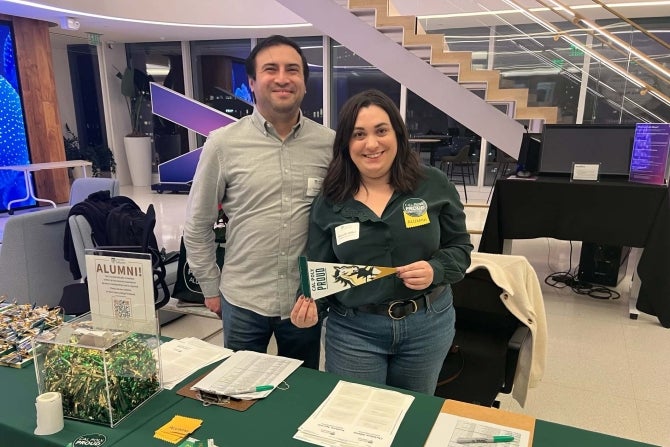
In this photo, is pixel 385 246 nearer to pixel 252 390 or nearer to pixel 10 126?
pixel 252 390

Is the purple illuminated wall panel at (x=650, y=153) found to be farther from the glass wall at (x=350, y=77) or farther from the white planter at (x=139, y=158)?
the white planter at (x=139, y=158)

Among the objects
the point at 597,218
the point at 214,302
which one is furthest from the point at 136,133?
the point at 214,302

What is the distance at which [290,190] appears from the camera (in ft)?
5.16

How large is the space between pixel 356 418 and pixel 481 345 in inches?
45.1

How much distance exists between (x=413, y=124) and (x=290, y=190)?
762 centimetres

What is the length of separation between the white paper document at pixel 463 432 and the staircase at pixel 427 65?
Result: 16.0 feet

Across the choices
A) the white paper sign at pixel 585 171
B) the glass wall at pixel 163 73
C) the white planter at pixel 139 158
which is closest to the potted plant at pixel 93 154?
the white planter at pixel 139 158

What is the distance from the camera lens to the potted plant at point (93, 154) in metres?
9.10

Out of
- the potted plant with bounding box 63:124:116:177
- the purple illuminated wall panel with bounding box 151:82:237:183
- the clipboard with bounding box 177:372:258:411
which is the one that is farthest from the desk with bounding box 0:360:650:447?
the potted plant with bounding box 63:124:116:177

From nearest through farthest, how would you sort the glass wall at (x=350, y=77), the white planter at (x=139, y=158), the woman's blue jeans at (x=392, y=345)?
the woman's blue jeans at (x=392, y=345), the glass wall at (x=350, y=77), the white planter at (x=139, y=158)

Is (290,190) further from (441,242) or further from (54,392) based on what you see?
(54,392)

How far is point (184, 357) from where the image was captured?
1.44 meters

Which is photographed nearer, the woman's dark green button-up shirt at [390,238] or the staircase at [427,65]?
the woman's dark green button-up shirt at [390,238]

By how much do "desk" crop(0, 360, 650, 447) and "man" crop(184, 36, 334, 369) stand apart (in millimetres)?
394
